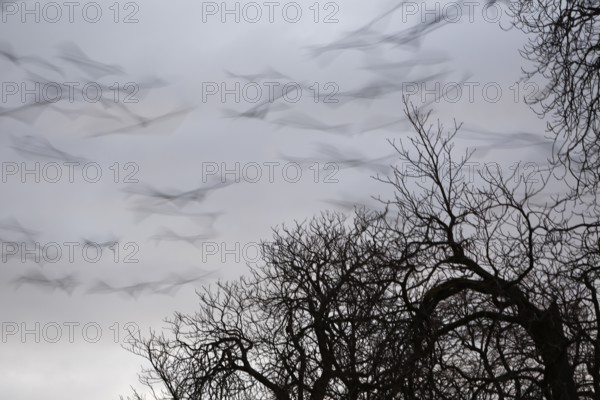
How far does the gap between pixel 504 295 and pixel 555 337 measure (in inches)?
29.4

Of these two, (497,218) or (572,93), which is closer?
(572,93)

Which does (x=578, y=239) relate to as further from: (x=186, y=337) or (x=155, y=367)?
(x=155, y=367)

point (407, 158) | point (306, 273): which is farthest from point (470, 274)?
point (306, 273)

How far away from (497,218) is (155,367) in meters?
17.1

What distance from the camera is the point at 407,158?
9.80 m

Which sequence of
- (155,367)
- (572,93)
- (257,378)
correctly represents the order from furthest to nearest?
(155,367) → (257,378) → (572,93)

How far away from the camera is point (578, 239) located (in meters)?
9.13

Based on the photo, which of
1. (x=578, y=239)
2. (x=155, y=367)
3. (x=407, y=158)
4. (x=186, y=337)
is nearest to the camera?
(x=578, y=239)

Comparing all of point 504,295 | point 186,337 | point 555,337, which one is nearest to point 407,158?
point 504,295

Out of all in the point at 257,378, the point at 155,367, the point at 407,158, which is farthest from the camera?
the point at 155,367

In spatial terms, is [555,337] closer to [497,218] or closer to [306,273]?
[497,218]

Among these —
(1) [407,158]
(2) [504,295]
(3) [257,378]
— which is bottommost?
(2) [504,295]

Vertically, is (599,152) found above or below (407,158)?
below

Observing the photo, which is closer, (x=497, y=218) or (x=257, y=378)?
(x=497, y=218)
